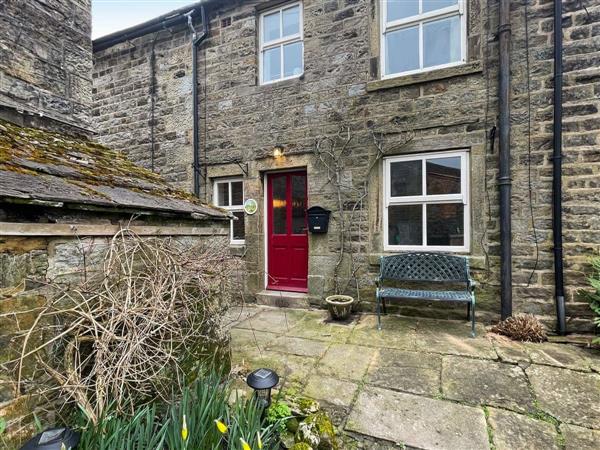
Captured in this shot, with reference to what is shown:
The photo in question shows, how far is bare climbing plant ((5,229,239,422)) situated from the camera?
4.86ft

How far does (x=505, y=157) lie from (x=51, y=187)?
4.58 meters

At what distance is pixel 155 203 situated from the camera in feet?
7.45

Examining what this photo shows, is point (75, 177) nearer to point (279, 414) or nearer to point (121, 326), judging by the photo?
point (121, 326)

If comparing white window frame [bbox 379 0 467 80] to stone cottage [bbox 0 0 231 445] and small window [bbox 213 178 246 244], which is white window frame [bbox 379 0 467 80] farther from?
stone cottage [bbox 0 0 231 445]

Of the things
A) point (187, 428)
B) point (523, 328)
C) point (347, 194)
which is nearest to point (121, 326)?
point (187, 428)

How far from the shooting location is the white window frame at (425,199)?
4.19m

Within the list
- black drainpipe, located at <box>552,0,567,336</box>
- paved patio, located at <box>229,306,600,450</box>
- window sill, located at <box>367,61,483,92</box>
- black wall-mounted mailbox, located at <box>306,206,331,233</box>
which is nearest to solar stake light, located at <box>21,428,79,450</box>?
paved patio, located at <box>229,306,600,450</box>

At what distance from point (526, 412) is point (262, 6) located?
6482mm

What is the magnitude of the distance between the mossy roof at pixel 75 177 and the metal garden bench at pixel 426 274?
2.52 metres

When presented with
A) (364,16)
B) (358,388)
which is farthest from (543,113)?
(358,388)

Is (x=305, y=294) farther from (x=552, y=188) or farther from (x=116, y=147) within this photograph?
(x=116, y=147)

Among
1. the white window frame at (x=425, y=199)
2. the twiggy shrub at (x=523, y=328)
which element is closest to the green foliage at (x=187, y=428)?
the twiggy shrub at (x=523, y=328)

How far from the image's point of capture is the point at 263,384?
5.87ft

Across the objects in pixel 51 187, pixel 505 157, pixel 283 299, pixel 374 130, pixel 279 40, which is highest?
pixel 279 40
